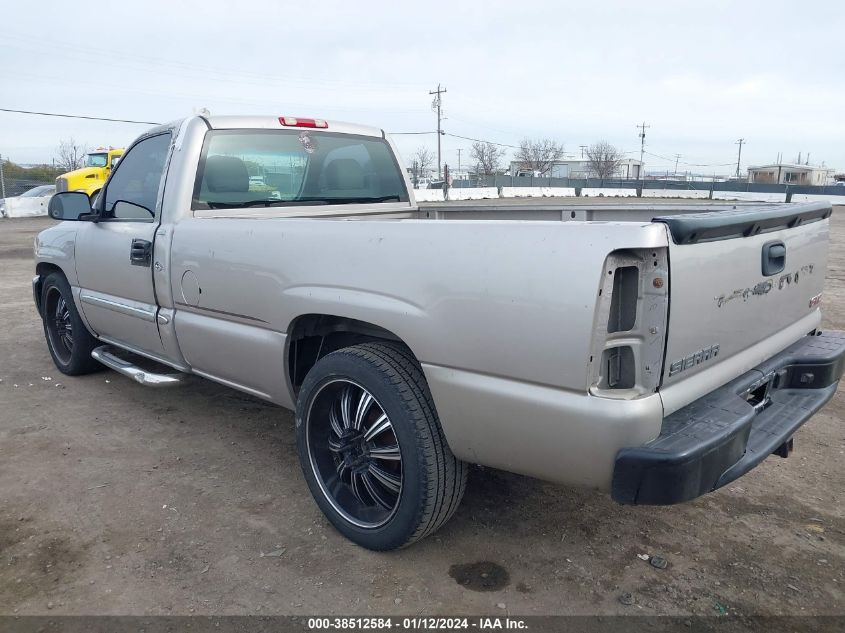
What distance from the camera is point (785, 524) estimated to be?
301 centimetres

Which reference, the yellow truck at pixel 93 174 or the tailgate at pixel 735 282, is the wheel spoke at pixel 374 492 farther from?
the yellow truck at pixel 93 174

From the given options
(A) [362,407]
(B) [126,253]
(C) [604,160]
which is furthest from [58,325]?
(C) [604,160]

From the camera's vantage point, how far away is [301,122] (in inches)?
172

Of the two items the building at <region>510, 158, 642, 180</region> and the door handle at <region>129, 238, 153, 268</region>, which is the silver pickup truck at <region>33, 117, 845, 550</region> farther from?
the building at <region>510, 158, 642, 180</region>

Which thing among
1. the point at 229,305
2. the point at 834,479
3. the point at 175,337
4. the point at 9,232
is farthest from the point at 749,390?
the point at 9,232

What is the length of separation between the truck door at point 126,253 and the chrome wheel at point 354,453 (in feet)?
4.84

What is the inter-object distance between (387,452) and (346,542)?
506 mm

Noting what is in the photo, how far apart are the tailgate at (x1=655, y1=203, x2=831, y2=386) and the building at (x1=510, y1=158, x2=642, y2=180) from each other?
81.3 meters

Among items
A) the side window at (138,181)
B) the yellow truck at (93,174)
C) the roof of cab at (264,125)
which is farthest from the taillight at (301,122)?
the yellow truck at (93,174)

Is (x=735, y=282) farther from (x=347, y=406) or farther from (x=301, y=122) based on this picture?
(x=301, y=122)

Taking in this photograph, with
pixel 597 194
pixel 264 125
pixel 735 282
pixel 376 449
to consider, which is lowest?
pixel 597 194

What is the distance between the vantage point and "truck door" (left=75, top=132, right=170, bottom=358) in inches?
153

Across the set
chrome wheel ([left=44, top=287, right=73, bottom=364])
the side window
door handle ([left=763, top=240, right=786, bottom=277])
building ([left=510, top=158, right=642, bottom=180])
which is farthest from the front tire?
building ([left=510, top=158, right=642, bottom=180])

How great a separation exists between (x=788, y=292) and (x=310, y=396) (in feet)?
7.03
